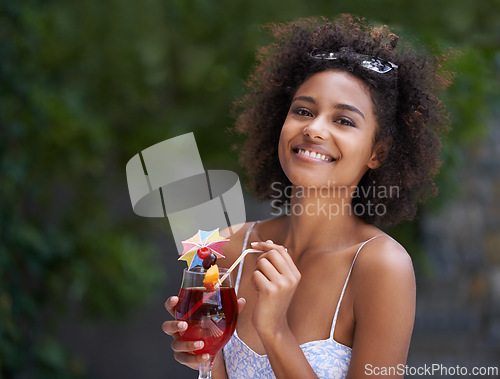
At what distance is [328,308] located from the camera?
1690mm

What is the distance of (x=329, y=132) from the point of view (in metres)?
1.65

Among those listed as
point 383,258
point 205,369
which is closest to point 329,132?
point 383,258

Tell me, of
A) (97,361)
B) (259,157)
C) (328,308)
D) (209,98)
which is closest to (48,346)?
(97,361)

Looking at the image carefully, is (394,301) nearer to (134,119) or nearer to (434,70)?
(434,70)

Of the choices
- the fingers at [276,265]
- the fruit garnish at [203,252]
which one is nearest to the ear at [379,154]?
the fingers at [276,265]

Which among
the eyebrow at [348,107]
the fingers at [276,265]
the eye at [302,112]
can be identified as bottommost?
the fingers at [276,265]

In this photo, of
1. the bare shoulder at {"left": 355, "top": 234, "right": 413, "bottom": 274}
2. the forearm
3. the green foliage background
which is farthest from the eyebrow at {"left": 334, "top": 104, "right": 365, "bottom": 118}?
the green foliage background

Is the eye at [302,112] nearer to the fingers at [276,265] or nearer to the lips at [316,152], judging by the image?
the lips at [316,152]

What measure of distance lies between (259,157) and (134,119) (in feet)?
8.05

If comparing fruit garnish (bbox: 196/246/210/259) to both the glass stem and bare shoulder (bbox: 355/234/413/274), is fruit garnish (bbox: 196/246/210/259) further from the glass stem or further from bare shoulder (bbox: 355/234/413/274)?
bare shoulder (bbox: 355/234/413/274)

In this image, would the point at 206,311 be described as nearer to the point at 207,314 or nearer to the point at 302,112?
the point at 207,314

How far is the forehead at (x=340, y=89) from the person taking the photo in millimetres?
1688

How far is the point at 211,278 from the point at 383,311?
1.42ft

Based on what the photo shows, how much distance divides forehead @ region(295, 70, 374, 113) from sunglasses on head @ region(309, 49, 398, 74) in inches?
2.0
